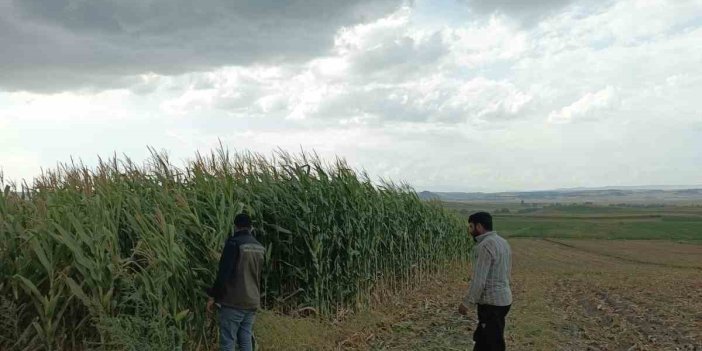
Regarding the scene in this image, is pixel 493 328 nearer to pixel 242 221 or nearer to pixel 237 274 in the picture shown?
pixel 237 274

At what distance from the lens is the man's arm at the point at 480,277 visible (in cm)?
644

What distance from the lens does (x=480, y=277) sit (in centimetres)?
645

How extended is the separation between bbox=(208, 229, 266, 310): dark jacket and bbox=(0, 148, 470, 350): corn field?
19.7 inches

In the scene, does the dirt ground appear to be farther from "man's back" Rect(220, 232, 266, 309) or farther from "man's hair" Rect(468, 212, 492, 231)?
"man's hair" Rect(468, 212, 492, 231)

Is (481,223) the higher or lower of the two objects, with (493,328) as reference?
higher

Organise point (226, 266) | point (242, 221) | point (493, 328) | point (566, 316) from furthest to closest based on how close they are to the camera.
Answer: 1. point (566, 316)
2. point (242, 221)
3. point (226, 266)
4. point (493, 328)

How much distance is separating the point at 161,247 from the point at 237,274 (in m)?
1.00

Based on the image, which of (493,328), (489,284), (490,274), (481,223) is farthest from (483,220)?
(493,328)

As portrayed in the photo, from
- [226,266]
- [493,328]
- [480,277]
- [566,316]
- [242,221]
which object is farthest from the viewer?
[566,316]

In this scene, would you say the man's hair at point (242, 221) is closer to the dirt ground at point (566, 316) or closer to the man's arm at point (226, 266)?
the man's arm at point (226, 266)

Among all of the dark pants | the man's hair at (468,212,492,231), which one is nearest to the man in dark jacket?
the man's hair at (468,212,492,231)

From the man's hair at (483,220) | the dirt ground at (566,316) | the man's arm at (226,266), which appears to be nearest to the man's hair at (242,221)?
the man's arm at (226,266)

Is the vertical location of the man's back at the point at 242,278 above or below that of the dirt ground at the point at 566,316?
above

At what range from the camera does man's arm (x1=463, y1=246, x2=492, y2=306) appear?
6438mm
